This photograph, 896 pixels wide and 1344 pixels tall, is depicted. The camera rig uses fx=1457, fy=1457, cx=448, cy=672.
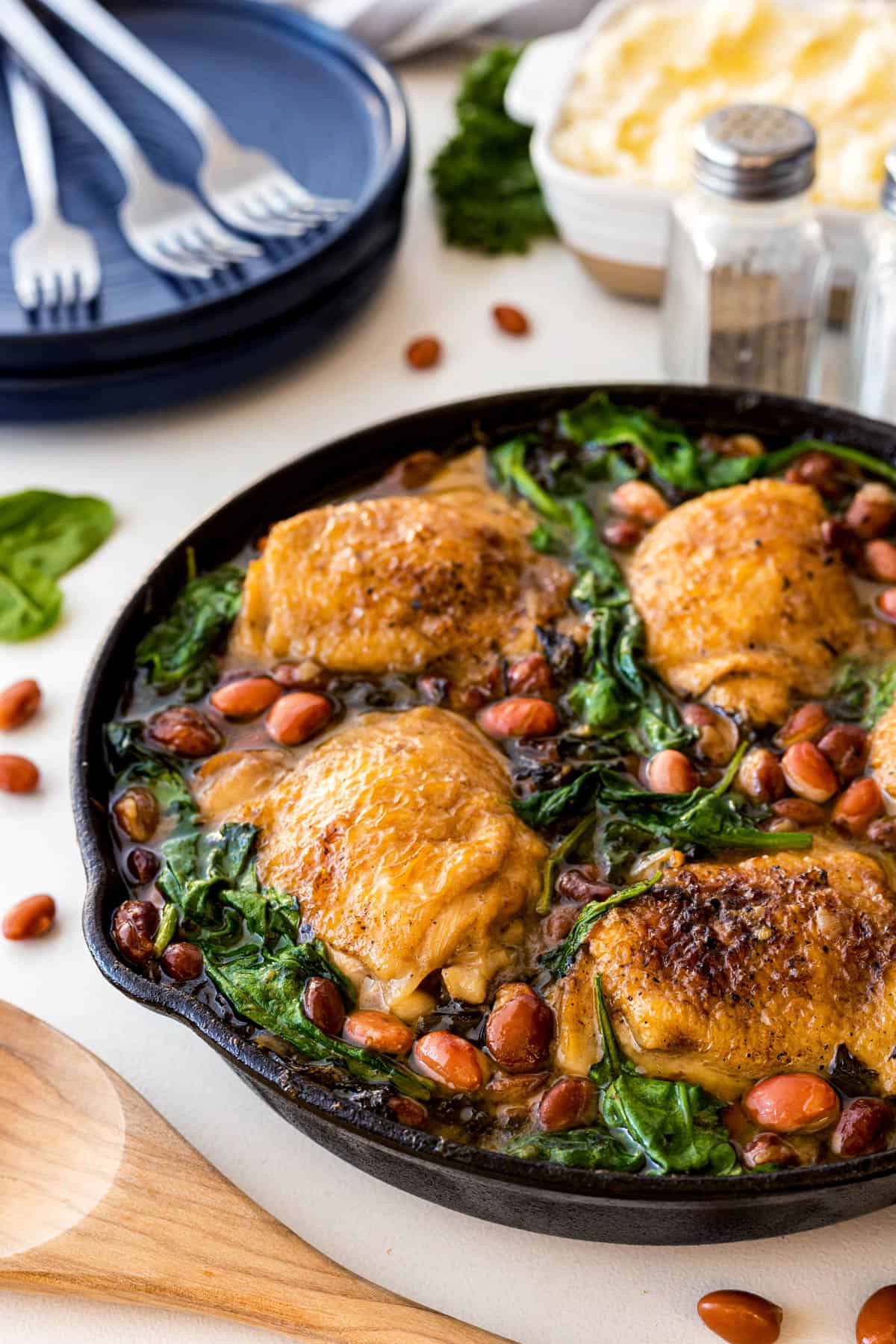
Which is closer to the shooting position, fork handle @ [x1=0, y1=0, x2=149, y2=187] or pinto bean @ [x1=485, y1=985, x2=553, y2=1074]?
pinto bean @ [x1=485, y1=985, x2=553, y2=1074]

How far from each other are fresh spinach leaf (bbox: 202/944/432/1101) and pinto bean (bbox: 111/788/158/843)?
364mm

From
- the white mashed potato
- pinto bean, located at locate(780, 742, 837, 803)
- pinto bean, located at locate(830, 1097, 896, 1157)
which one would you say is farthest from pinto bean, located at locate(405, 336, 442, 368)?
pinto bean, located at locate(830, 1097, 896, 1157)

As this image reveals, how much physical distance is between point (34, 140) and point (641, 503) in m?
2.82

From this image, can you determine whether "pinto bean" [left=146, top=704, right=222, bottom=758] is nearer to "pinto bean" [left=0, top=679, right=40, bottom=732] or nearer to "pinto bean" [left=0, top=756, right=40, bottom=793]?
"pinto bean" [left=0, top=756, right=40, bottom=793]

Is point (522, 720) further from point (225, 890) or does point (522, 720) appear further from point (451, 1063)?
point (451, 1063)

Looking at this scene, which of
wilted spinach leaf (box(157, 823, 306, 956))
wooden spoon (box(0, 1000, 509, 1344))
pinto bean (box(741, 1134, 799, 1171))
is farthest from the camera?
wilted spinach leaf (box(157, 823, 306, 956))

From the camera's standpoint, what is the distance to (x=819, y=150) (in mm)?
4805

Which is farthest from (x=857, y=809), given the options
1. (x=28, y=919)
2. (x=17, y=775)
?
(x=17, y=775)

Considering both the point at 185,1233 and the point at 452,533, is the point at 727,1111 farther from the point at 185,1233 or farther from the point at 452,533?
the point at 452,533

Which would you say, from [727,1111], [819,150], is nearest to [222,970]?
[727,1111]

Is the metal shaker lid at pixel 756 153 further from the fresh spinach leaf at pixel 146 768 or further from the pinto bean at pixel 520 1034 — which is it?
the pinto bean at pixel 520 1034

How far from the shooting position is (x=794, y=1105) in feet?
8.72

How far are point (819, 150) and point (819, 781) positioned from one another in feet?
8.42

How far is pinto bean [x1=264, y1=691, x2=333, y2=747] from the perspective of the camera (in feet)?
11.1
